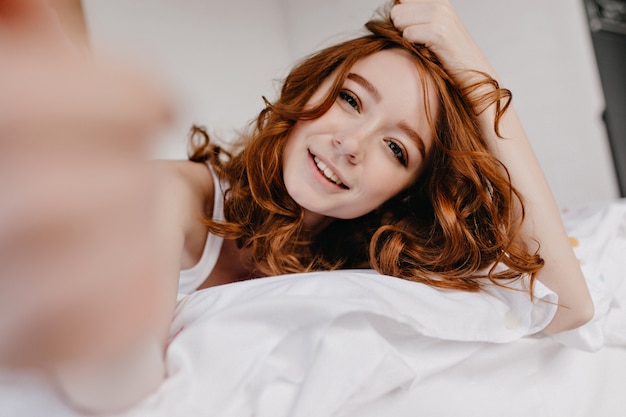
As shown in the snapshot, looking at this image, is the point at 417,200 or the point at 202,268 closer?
the point at 202,268

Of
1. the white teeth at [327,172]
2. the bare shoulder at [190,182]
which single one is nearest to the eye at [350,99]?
the white teeth at [327,172]

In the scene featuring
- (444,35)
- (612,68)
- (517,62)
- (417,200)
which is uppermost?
(444,35)

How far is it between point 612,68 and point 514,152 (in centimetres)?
167

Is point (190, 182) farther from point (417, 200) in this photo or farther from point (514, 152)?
point (514, 152)

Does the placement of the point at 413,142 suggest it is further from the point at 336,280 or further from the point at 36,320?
the point at 36,320

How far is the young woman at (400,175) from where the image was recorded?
0.97m

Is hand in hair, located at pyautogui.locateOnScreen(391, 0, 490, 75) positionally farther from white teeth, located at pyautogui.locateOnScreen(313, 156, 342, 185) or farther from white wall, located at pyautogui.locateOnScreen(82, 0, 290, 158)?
white wall, located at pyautogui.locateOnScreen(82, 0, 290, 158)

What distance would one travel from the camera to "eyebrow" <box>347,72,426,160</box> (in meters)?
1.01

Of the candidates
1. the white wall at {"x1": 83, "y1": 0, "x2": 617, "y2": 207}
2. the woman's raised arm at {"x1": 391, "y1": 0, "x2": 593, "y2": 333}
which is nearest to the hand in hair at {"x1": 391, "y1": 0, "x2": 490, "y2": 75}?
the woman's raised arm at {"x1": 391, "y1": 0, "x2": 593, "y2": 333}

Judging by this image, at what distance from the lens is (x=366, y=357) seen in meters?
0.56

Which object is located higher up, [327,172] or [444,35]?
[444,35]

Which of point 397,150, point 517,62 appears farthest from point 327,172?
point 517,62

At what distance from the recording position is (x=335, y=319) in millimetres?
570

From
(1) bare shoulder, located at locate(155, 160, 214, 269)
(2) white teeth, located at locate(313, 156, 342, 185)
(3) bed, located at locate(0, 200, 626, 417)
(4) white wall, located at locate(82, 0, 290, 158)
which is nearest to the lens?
(3) bed, located at locate(0, 200, 626, 417)
